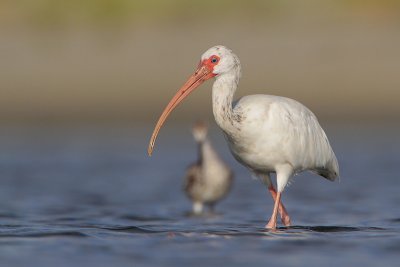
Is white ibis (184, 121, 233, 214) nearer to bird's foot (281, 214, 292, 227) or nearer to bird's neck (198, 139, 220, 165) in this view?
bird's neck (198, 139, 220, 165)

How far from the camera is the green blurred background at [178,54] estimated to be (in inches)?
965

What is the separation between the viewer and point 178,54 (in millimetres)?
26625

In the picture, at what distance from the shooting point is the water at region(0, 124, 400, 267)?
9203 mm

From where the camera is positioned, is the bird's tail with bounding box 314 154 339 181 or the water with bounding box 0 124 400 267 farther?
the bird's tail with bounding box 314 154 339 181

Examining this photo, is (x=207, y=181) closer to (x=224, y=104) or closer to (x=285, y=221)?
(x=285, y=221)

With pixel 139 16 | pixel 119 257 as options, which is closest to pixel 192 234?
pixel 119 257

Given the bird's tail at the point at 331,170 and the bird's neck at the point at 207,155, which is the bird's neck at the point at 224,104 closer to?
the bird's tail at the point at 331,170

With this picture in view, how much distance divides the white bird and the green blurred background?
12.4 meters

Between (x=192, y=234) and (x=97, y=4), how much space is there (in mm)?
20062

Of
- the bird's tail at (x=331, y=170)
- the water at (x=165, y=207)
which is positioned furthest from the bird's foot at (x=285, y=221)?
the bird's tail at (x=331, y=170)

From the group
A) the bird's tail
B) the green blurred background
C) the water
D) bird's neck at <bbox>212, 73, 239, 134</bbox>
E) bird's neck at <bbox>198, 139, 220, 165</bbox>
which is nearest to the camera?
the water

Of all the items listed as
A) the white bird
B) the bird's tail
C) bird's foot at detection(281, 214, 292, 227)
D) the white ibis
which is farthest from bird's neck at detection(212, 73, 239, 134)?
the white ibis

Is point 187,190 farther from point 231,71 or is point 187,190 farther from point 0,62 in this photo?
point 0,62

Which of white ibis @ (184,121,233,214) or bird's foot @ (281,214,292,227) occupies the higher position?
white ibis @ (184,121,233,214)
